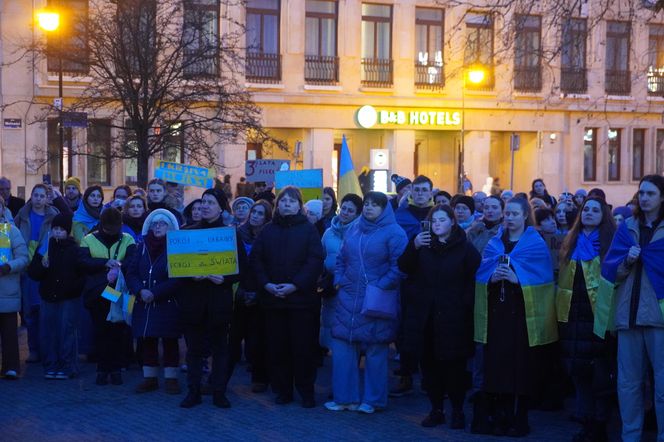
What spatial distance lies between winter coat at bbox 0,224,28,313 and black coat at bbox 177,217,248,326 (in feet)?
7.06

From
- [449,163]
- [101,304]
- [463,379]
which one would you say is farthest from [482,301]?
[449,163]

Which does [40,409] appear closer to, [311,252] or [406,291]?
[311,252]

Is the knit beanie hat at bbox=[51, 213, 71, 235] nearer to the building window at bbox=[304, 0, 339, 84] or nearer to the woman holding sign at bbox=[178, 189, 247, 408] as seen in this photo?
the woman holding sign at bbox=[178, 189, 247, 408]


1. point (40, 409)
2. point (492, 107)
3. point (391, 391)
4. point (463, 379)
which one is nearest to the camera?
point (463, 379)

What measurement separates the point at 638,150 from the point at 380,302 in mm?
36781

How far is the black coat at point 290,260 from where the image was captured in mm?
9578

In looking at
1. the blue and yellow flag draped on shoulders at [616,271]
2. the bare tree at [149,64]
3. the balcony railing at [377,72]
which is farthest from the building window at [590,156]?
the blue and yellow flag draped on shoulders at [616,271]

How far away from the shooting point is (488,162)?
39.5 m

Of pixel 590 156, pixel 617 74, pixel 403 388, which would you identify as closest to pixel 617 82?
pixel 617 74

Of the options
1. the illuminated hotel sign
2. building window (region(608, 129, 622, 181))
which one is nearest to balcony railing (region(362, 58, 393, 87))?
the illuminated hotel sign

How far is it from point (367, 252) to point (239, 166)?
84.8 feet

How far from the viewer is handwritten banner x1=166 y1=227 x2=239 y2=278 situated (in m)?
9.48

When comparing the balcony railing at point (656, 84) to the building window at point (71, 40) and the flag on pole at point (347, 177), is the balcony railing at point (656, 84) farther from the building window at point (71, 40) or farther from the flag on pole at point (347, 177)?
the flag on pole at point (347, 177)

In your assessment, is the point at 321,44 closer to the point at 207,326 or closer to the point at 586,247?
the point at 207,326
